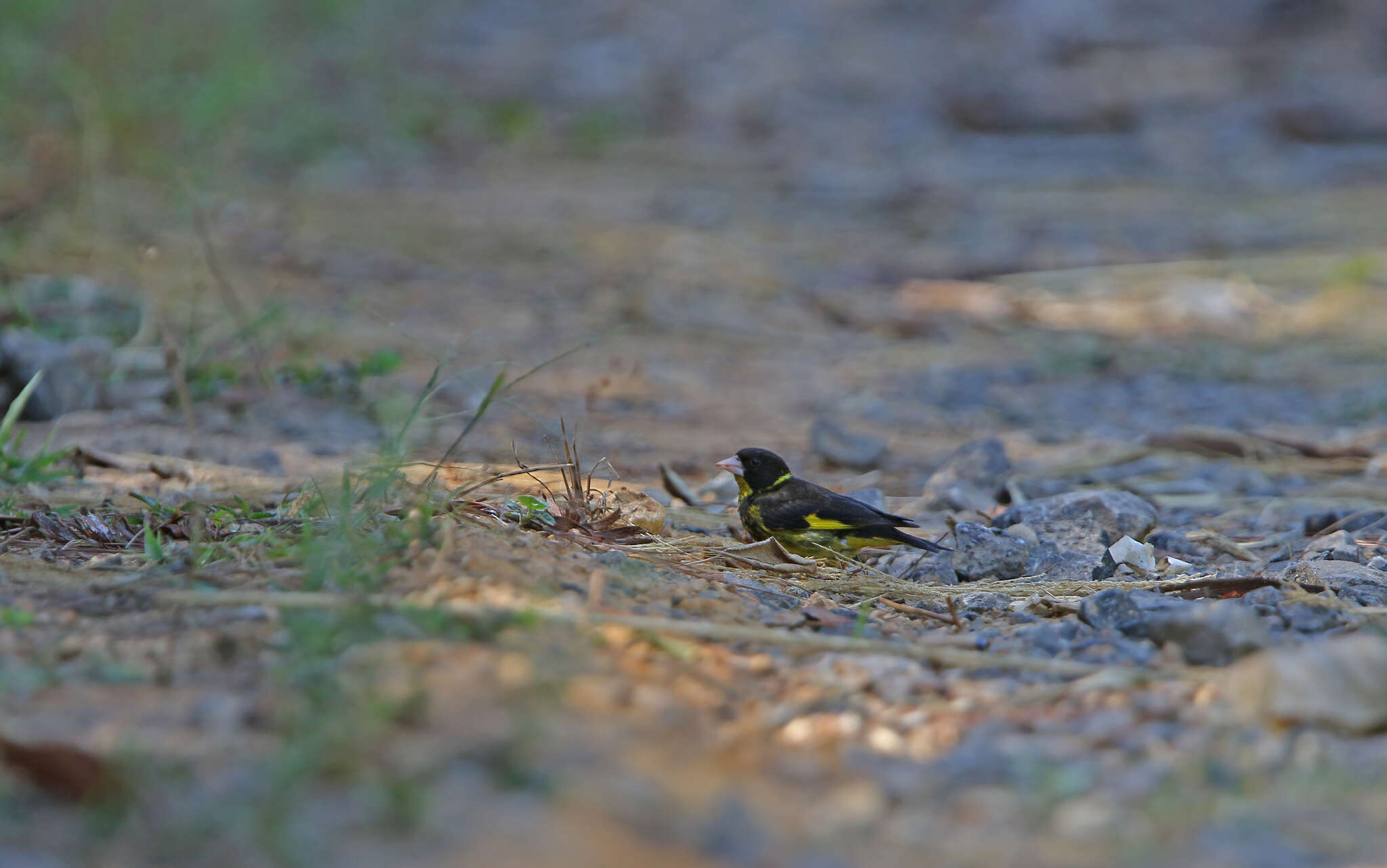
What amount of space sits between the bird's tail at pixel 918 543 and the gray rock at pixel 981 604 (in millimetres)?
408

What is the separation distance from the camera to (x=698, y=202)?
11.9 metres

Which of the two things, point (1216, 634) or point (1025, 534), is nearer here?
point (1216, 634)

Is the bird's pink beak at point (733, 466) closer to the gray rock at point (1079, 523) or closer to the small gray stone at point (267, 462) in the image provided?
the gray rock at point (1079, 523)

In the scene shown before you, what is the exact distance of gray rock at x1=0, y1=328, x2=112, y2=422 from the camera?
518 cm

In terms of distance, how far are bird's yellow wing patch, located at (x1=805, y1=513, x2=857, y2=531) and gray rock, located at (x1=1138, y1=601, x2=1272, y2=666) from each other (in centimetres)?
146

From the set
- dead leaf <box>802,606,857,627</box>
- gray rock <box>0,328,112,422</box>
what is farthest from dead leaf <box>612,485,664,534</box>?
gray rock <box>0,328,112,422</box>

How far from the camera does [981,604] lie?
3.25 meters

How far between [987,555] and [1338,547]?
1.03 metres

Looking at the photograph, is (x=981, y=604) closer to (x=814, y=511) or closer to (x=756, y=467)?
(x=814, y=511)

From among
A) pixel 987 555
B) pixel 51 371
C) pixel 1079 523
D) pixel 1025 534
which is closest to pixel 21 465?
pixel 51 371

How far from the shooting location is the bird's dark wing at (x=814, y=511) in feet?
13.3

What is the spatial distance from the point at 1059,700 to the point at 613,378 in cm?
459

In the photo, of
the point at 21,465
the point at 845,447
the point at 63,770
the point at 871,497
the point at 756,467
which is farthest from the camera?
the point at 845,447

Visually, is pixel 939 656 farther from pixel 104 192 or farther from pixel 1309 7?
pixel 1309 7
